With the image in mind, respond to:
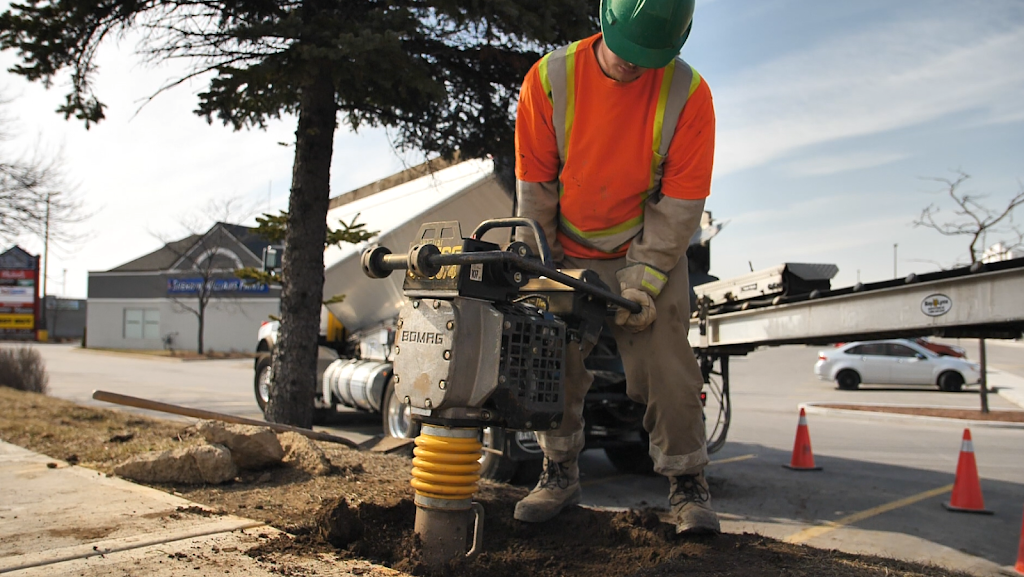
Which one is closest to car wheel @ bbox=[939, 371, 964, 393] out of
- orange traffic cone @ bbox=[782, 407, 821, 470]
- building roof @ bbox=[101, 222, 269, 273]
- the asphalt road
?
the asphalt road

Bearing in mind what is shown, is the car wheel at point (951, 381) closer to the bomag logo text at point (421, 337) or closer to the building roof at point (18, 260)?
the bomag logo text at point (421, 337)

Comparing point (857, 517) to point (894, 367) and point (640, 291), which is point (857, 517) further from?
point (894, 367)

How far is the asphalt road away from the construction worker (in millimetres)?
2367

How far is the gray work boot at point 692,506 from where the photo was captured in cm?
310

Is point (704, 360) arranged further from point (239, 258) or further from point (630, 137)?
point (239, 258)

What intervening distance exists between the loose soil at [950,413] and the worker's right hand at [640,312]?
41.2 feet

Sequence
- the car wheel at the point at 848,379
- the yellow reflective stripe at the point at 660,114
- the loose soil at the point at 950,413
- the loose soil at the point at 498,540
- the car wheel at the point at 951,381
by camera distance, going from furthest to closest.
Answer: the car wheel at the point at 848,379 < the car wheel at the point at 951,381 < the loose soil at the point at 950,413 < the yellow reflective stripe at the point at 660,114 < the loose soil at the point at 498,540

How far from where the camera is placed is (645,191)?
3389 mm

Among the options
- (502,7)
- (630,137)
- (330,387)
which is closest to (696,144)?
(630,137)

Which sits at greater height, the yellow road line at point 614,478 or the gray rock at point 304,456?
the gray rock at point 304,456

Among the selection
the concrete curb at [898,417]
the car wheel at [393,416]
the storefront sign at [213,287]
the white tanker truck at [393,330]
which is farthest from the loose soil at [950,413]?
the storefront sign at [213,287]

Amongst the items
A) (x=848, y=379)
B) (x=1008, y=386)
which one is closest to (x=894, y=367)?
(x=848, y=379)

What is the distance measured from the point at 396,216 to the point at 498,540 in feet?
23.4

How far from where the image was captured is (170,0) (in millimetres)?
6719
